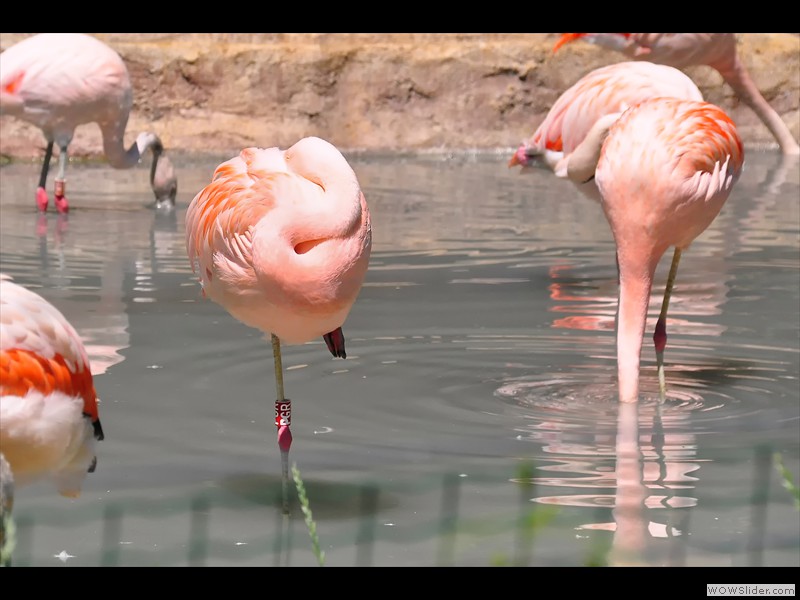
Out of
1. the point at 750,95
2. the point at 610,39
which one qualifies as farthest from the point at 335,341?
the point at 750,95

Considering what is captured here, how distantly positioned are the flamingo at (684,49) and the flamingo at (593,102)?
127cm

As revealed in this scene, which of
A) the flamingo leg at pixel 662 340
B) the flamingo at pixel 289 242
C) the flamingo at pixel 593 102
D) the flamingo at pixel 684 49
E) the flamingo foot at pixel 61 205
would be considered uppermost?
the flamingo at pixel 684 49

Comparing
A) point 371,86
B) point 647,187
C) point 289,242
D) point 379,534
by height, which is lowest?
point 379,534

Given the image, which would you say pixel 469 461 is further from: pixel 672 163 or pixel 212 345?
pixel 212 345

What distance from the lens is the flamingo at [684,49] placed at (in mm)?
7246

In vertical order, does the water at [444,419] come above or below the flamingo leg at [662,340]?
below

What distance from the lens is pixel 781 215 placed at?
850 cm

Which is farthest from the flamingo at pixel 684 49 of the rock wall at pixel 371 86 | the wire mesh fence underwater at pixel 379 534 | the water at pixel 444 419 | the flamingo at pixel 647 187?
the rock wall at pixel 371 86

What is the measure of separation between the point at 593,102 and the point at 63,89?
12.9 ft

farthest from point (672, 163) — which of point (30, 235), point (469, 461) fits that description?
point (30, 235)

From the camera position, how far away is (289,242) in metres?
3.26

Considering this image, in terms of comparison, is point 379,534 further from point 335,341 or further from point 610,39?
point 610,39

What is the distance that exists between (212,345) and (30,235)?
10.1 ft

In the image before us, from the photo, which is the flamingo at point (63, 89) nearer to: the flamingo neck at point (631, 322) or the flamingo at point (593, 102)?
the flamingo at point (593, 102)
